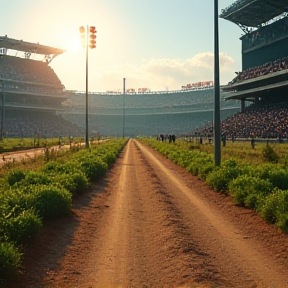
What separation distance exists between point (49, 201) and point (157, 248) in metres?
3.19

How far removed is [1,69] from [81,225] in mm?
97467

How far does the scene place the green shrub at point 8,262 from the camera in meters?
5.05

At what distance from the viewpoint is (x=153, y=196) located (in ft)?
40.2

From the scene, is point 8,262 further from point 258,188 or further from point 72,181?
point 258,188

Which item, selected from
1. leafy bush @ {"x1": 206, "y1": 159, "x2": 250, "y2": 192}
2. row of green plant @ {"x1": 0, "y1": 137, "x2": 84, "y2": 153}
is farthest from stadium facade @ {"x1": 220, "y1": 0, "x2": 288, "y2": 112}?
leafy bush @ {"x1": 206, "y1": 159, "x2": 250, "y2": 192}

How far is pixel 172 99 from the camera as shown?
5650 inches

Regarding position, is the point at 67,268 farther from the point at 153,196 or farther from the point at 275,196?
the point at 153,196

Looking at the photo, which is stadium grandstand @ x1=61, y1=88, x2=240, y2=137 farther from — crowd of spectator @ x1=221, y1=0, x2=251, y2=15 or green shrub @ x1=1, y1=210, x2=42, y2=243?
green shrub @ x1=1, y1=210, x2=42, y2=243

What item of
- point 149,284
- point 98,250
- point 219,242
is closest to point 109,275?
point 149,284

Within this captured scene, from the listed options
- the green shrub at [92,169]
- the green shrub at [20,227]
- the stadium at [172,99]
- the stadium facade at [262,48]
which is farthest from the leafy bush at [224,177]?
the stadium facade at [262,48]

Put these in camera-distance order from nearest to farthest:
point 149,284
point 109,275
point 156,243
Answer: point 149,284 → point 109,275 → point 156,243

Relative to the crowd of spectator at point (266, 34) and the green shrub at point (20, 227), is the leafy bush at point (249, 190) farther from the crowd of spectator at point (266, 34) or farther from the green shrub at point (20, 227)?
the crowd of spectator at point (266, 34)

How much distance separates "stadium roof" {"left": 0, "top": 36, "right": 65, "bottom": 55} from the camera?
3615 inches

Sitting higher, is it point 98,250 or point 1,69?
point 1,69
